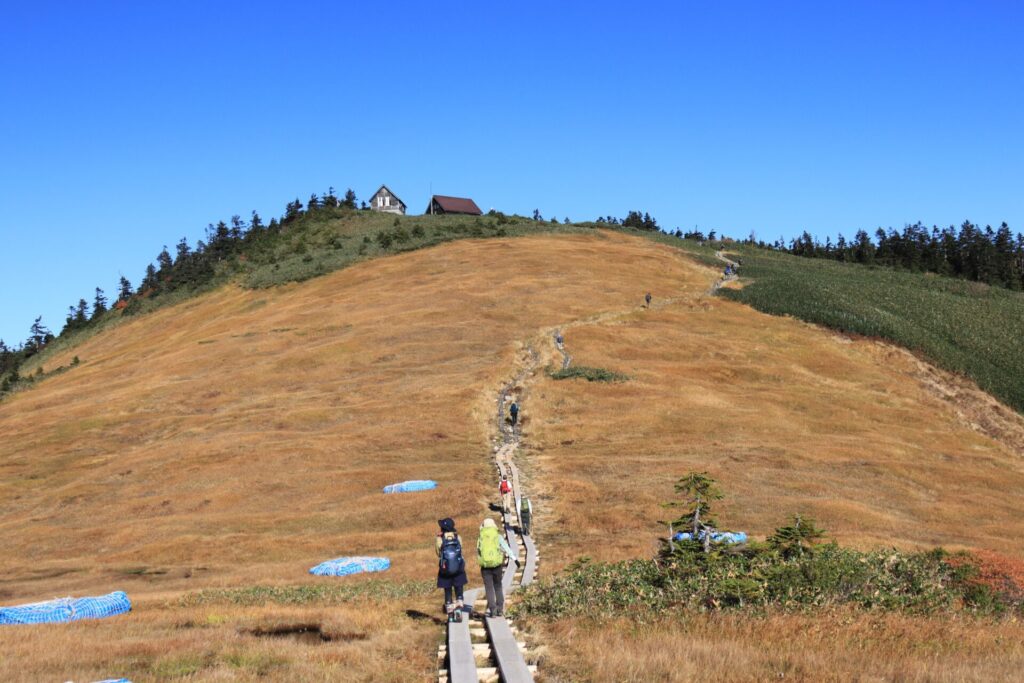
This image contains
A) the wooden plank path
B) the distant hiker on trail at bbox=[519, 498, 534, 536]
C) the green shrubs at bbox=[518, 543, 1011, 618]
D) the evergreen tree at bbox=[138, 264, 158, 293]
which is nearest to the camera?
the wooden plank path

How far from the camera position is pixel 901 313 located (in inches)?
3494

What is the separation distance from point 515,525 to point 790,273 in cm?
8400

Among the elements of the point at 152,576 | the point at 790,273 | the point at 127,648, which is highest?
the point at 790,273

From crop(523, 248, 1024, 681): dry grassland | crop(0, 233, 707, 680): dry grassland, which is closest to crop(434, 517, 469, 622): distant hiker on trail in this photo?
crop(0, 233, 707, 680): dry grassland

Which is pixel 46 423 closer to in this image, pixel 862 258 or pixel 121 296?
pixel 121 296

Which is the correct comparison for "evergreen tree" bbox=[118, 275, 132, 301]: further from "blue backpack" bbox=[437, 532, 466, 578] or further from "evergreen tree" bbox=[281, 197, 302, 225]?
"blue backpack" bbox=[437, 532, 466, 578]

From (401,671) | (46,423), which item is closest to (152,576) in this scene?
(401,671)

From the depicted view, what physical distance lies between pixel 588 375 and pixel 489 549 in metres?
44.6

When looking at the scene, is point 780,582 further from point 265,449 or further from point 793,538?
point 265,449

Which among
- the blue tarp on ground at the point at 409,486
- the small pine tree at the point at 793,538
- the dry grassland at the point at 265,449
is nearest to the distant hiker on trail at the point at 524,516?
the dry grassland at the point at 265,449

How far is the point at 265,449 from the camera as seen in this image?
162ft

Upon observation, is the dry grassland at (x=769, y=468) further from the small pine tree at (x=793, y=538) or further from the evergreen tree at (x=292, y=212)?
the evergreen tree at (x=292, y=212)

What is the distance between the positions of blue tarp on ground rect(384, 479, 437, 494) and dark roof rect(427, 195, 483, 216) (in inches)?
5209

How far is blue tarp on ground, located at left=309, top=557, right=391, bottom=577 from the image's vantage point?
2808 cm
